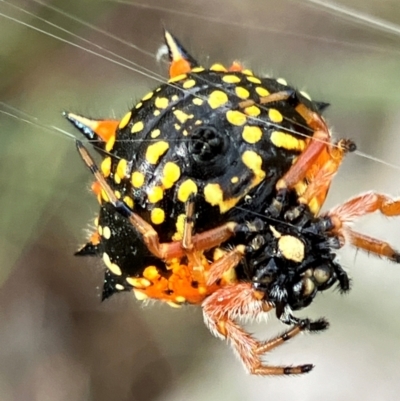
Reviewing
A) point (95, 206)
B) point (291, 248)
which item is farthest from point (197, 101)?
point (95, 206)

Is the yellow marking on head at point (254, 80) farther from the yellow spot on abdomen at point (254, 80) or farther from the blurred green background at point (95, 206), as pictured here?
the blurred green background at point (95, 206)

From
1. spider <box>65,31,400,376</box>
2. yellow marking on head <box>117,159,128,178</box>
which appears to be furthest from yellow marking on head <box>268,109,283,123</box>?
yellow marking on head <box>117,159,128,178</box>

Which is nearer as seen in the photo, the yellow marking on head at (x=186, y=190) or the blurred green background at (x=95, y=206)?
the yellow marking on head at (x=186, y=190)

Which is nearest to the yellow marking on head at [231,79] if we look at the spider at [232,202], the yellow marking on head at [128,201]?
the spider at [232,202]

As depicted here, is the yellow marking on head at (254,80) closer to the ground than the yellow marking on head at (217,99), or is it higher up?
higher up

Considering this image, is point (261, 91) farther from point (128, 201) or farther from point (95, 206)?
point (95, 206)

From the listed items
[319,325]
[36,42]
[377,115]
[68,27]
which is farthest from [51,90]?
[319,325]
